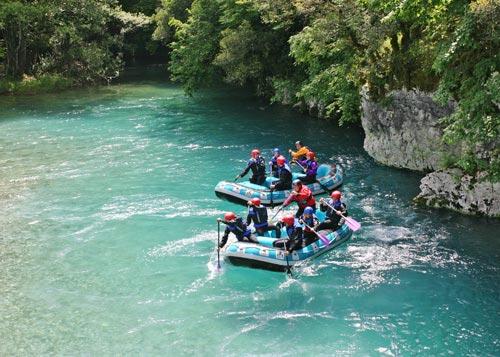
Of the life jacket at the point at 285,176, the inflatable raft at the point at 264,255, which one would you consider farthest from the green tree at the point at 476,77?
Result: the life jacket at the point at 285,176

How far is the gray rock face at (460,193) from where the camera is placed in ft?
55.1

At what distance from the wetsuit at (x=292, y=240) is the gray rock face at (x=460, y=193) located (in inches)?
217

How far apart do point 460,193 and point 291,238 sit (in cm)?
614

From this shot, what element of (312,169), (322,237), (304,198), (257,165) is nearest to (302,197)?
(304,198)

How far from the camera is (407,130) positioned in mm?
20797

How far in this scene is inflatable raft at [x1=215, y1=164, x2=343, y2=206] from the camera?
18594 mm

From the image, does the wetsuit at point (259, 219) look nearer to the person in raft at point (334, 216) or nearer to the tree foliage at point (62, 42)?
the person in raft at point (334, 216)

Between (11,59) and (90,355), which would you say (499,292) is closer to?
(90,355)

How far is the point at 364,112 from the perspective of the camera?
2270 cm

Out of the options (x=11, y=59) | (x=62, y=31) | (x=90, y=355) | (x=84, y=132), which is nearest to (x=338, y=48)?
(x=84, y=132)

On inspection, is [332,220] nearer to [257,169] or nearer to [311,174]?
[311,174]

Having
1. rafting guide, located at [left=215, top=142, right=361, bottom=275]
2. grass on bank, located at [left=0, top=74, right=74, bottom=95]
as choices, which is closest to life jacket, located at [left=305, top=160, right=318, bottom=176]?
rafting guide, located at [left=215, top=142, right=361, bottom=275]

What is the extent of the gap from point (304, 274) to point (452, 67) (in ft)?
23.9

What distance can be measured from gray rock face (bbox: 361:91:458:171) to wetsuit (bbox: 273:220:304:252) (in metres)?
6.70
